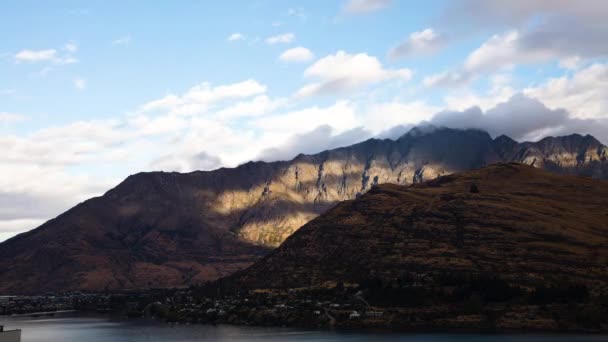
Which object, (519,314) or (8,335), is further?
(519,314)

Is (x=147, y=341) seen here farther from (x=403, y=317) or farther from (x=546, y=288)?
(x=546, y=288)

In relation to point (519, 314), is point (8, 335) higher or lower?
higher

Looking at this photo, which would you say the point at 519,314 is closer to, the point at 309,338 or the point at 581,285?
the point at 581,285

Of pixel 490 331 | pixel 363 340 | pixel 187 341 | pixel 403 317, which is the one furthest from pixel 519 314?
pixel 187 341

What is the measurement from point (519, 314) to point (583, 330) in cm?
1613

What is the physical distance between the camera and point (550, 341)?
151 m

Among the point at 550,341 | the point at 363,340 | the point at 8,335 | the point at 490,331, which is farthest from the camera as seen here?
the point at 490,331

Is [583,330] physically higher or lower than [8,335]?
lower

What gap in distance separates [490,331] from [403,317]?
94.7 ft

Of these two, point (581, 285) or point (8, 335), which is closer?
point (8, 335)

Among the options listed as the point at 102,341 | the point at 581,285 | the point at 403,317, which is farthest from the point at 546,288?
the point at 102,341

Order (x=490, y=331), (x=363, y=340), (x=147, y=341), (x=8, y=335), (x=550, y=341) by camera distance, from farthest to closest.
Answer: (x=147, y=341)
(x=490, y=331)
(x=363, y=340)
(x=550, y=341)
(x=8, y=335)

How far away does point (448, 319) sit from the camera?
191000 mm

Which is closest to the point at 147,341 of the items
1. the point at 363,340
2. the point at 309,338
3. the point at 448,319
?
the point at 309,338
